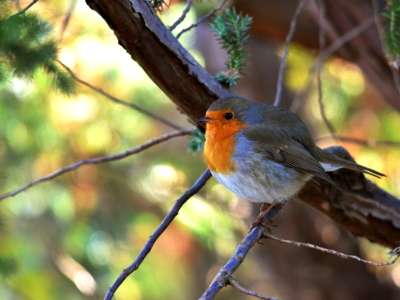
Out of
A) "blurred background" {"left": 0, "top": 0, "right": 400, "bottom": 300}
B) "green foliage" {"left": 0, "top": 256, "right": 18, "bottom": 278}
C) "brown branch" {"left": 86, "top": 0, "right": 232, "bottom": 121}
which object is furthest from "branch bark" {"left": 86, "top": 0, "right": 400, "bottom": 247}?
"blurred background" {"left": 0, "top": 0, "right": 400, "bottom": 300}

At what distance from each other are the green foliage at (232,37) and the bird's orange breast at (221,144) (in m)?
0.26

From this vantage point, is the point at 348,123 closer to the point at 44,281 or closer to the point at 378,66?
the point at 378,66

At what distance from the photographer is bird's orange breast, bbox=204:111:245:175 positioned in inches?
103

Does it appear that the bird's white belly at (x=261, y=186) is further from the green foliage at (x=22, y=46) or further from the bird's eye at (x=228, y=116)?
the green foliage at (x=22, y=46)

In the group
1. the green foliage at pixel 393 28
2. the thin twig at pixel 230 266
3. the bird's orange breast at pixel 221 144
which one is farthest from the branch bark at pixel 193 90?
the thin twig at pixel 230 266

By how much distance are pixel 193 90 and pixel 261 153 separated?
55cm

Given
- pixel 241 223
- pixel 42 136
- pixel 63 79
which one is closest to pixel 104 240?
pixel 42 136

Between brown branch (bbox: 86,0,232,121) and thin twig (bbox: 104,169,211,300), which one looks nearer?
thin twig (bbox: 104,169,211,300)

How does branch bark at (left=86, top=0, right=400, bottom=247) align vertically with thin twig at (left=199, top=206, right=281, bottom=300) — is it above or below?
above

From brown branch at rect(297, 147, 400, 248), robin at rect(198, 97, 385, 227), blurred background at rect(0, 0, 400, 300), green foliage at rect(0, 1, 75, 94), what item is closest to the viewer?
green foliage at rect(0, 1, 75, 94)

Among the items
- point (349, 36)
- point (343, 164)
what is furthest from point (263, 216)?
point (349, 36)

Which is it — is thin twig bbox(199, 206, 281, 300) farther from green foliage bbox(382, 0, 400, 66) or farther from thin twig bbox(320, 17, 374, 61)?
thin twig bbox(320, 17, 374, 61)

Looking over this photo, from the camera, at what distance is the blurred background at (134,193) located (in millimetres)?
3969

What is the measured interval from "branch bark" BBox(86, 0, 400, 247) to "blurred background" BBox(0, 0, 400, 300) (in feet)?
4.30
